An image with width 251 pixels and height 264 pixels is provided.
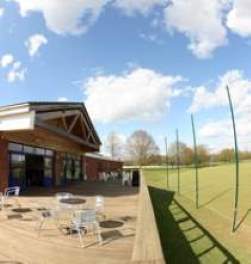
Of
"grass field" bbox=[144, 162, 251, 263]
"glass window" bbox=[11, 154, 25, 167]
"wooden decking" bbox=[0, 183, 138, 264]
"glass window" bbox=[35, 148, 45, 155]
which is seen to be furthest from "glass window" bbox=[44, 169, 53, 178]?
"wooden decking" bbox=[0, 183, 138, 264]

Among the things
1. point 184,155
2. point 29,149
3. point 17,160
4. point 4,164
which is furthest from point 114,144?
point 4,164

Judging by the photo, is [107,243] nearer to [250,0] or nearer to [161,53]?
[250,0]

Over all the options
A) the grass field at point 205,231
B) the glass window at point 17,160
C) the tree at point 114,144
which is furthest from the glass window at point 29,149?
the tree at point 114,144

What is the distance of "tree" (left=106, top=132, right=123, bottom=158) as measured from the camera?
84694 mm

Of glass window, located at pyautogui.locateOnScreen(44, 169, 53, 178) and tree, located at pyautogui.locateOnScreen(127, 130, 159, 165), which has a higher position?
tree, located at pyautogui.locateOnScreen(127, 130, 159, 165)

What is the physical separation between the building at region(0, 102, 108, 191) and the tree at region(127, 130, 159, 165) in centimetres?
4313

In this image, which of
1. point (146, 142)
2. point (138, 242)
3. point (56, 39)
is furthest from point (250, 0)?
point (146, 142)

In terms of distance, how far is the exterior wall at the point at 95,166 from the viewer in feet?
108

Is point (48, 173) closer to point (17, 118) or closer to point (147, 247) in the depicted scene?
point (17, 118)

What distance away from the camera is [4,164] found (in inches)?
618

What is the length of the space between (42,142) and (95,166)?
17378 millimetres

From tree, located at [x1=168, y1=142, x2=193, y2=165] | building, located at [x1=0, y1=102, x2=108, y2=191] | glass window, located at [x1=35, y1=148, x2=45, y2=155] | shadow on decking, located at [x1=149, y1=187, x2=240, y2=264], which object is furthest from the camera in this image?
tree, located at [x1=168, y1=142, x2=193, y2=165]

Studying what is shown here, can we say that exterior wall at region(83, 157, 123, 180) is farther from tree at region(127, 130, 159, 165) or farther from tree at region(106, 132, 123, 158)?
tree at region(106, 132, 123, 158)

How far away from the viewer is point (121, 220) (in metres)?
9.82
